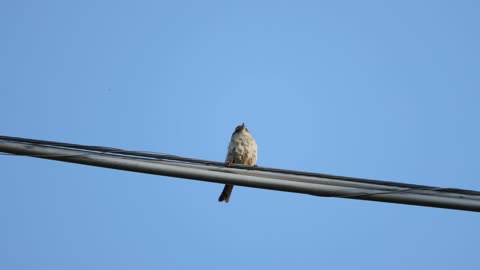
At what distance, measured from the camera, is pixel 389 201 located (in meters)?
4.45

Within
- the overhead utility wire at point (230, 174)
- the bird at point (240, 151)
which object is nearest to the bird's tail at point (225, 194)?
the bird at point (240, 151)

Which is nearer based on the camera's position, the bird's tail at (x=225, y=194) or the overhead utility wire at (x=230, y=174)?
the overhead utility wire at (x=230, y=174)

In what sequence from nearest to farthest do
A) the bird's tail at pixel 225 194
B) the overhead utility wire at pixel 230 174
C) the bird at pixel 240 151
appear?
the overhead utility wire at pixel 230 174, the bird at pixel 240 151, the bird's tail at pixel 225 194

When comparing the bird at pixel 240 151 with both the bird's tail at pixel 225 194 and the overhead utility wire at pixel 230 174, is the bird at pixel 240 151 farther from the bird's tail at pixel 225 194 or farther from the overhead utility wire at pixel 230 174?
the overhead utility wire at pixel 230 174

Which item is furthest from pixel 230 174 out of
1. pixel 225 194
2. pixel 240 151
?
pixel 225 194

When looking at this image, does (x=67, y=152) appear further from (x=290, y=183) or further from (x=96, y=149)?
(x=290, y=183)

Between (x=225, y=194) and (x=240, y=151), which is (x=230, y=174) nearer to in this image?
(x=240, y=151)

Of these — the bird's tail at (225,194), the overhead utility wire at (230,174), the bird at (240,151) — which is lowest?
the overhead utility wire at (230,174)

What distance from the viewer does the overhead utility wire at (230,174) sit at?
4473mm

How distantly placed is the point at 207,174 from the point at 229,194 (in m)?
A: 7.25

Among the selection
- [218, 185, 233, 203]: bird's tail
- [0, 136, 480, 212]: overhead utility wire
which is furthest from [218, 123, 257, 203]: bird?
[0, 136, 480, 212]: overhead utility wire

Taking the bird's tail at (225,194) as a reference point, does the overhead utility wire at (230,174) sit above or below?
below

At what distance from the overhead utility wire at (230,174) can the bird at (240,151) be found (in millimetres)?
6706

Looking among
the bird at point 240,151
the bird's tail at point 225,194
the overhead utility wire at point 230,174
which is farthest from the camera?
the bird's tail at point 225,194
